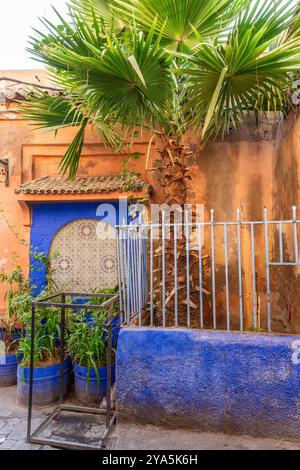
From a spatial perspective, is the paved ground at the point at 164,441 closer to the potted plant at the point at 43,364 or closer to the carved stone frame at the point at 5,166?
Result: the potted plant at the point at 43,364

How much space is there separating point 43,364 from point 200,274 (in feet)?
8.76

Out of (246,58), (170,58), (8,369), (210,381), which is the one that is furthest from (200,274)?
(8,369)

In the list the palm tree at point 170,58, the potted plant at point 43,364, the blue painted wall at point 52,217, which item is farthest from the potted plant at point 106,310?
the palm tree at point 170,58

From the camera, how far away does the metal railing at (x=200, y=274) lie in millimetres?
3338

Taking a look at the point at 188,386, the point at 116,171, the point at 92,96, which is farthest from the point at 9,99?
the point at 188,386

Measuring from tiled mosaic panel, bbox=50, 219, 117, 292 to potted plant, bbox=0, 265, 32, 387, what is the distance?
621mm

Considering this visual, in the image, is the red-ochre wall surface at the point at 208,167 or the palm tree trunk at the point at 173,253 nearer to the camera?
the palm tree trunk at the point at 173,253

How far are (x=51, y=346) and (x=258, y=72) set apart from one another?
4.34m

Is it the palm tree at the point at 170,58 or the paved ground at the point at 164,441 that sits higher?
the palm tree at the point at 170,58

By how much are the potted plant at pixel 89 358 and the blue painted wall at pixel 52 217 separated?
1.74m

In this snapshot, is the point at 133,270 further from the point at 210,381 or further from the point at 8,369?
the point at 8,369

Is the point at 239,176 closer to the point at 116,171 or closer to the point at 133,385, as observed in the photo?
the point at 116,171

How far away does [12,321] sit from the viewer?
207 inches

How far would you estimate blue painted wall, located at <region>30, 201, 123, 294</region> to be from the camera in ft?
→ 18.2
